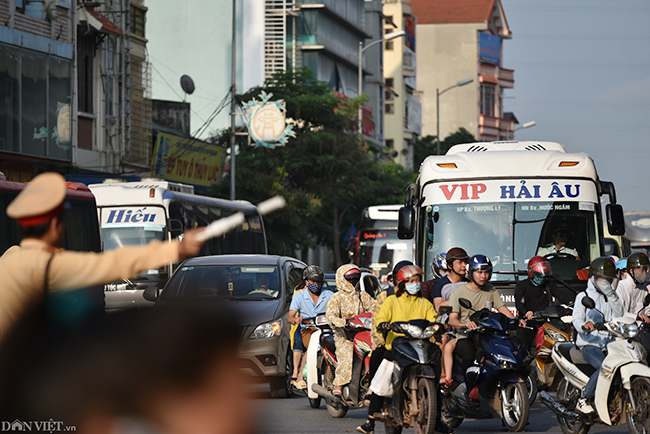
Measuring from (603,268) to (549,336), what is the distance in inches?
74.2

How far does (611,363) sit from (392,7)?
281 ft

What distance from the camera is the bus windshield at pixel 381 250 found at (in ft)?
110

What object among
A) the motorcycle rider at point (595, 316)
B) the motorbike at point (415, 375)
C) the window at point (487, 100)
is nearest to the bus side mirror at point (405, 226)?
the motorcycle rider at point (595, 316)

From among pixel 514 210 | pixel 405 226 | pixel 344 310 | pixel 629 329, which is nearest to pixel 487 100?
pixel 405 226

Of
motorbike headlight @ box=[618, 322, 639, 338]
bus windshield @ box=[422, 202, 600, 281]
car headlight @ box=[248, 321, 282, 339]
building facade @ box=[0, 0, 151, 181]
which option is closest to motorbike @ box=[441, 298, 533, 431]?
motorbike headlight @ box=[618, 322, 639, 338]

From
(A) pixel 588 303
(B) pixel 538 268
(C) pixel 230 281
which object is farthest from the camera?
(C) pixel 230 281

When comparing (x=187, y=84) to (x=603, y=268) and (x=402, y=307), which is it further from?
(x=402, y=307)

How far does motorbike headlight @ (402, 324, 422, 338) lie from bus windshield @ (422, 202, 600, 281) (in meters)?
4.82

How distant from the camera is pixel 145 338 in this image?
3.44 m

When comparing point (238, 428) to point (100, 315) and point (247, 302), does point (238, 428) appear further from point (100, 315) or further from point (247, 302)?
point (247, 302)

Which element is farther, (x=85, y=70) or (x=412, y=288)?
(x=85, y=70)

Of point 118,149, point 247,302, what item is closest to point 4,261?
point 247,302

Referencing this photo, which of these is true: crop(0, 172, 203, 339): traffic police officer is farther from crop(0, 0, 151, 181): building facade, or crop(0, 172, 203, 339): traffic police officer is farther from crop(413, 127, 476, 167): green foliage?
crop(413, 127, 476, 167): green foliage

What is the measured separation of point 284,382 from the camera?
13.2 metres
